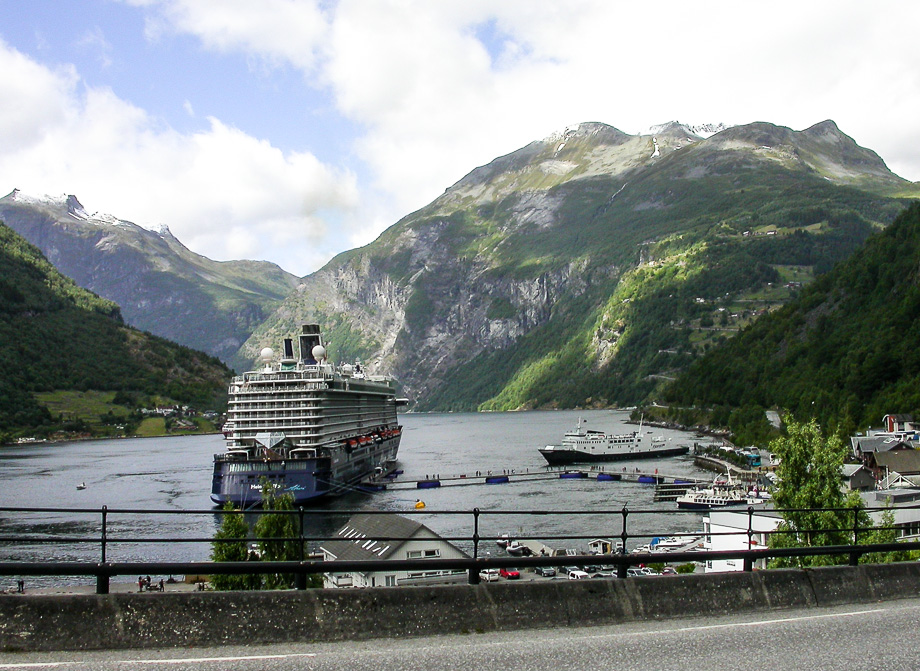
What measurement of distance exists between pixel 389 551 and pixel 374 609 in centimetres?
2870

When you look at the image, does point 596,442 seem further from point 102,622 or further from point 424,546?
point 102,622

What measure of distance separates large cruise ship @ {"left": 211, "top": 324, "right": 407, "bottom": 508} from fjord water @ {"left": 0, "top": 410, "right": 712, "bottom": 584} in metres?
3.46

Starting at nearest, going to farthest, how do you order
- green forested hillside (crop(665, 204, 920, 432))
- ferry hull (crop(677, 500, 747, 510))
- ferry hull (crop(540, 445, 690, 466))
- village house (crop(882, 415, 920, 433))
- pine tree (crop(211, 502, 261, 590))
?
pine tree (crop(211, 502, 261, 590)) → ferry hull (crop(677, 500, 747, 510)) → village house (crop(882, 415, 920, 433)) → green forested hillside (crop(665, 204, 920, 432)) → ferry hull (crop(540, 445, 690, 466))

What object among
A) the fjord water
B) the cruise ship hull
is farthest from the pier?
the cruise ship hull

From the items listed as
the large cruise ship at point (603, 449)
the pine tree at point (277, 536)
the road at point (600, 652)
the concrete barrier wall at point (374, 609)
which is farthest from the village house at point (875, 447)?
the road at point (600, 652)

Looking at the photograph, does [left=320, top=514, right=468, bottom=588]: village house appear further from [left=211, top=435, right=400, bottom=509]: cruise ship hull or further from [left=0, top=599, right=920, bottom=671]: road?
[left=211, top=435, right=400, bottom=509]: cruise ship hull

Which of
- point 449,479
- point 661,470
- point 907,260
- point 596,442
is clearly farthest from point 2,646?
point 907,260

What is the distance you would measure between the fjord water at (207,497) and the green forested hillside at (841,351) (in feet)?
58.6

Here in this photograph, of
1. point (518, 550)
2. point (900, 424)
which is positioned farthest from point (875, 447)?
point (518, 550)

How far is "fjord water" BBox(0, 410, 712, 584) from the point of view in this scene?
177ft

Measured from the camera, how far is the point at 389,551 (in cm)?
3641

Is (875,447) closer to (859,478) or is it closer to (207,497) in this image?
(859,478)

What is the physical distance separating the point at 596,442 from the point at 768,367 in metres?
39.8

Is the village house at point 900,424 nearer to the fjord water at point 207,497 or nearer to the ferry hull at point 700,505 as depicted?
the fjord water at point 207,497
